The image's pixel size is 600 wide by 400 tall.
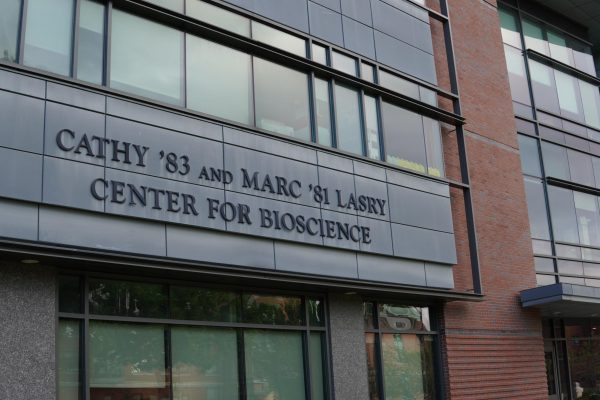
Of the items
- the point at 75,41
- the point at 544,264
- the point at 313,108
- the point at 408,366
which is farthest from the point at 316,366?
the point at 544,264

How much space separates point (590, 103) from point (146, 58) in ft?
56.9

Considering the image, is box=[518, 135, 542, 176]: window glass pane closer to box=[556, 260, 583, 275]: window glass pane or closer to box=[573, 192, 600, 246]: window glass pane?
box=[573, 192, 600, 246]: window glass pane

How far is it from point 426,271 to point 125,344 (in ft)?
23.3

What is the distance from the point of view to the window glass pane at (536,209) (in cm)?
2041

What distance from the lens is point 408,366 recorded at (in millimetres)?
15781

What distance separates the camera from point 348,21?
52.5 feet

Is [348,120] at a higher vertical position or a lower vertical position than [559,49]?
lower

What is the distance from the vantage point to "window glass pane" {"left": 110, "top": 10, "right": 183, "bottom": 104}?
38.5 ft

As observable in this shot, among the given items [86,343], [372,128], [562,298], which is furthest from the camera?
[562,298]

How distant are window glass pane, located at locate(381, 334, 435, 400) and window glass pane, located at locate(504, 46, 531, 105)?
8613 mm

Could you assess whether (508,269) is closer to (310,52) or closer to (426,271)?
(426,271)

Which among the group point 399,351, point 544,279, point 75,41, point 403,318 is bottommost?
point 399,351

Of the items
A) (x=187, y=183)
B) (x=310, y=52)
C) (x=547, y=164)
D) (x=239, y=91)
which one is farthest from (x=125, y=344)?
(x=547, y=164)

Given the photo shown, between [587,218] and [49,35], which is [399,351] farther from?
[587,218]
